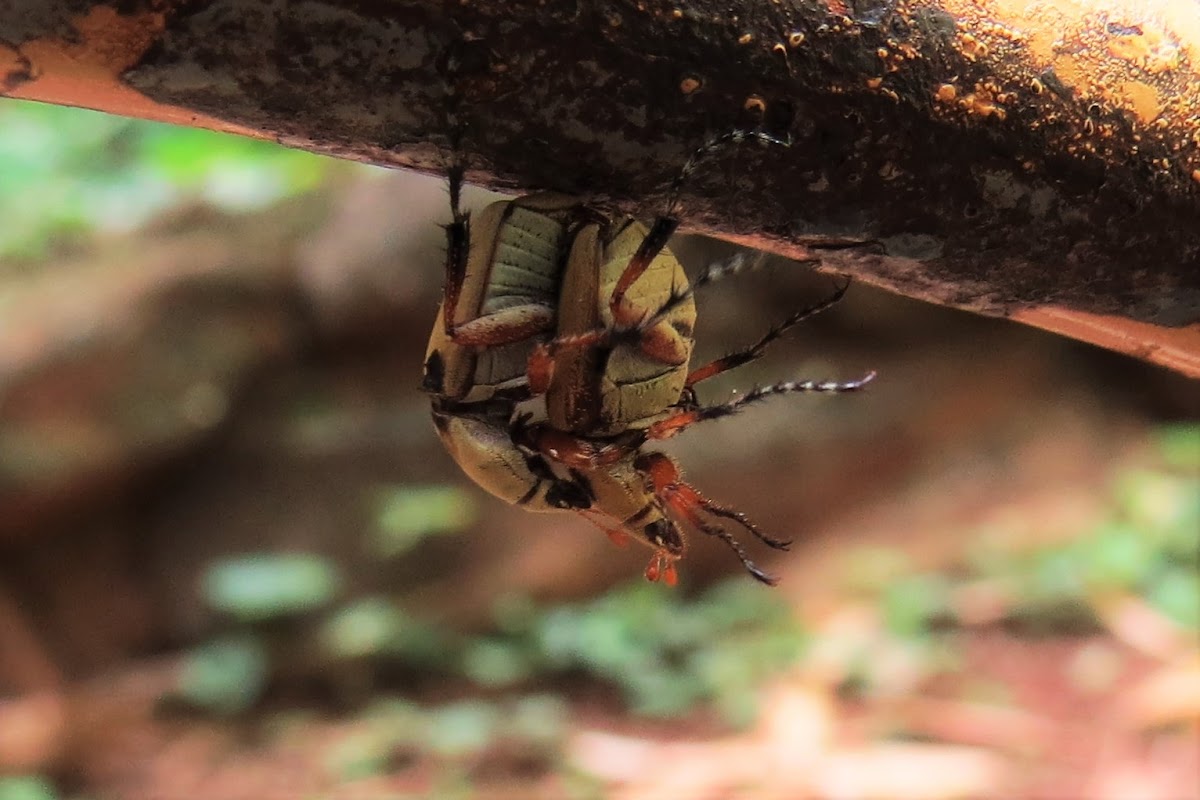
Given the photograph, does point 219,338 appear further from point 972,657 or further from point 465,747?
point 972,657

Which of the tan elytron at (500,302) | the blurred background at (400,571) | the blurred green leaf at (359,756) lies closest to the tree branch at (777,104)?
the tan elytron at (500,302)

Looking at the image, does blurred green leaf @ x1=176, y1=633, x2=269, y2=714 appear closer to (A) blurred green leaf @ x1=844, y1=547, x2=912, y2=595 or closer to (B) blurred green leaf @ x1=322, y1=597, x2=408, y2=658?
(B) blurred green leaf @ x1=322, y1=597, x2=408, y2=658

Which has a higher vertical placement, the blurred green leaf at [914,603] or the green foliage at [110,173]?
the green foliage at [110,173]

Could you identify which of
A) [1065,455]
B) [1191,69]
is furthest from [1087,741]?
[1191,69]

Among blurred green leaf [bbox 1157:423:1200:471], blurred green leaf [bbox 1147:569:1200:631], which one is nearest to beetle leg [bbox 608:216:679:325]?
blurred green leaf [bbox 1147:569:1200:631]

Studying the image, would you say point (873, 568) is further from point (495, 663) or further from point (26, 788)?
point (26, 788)

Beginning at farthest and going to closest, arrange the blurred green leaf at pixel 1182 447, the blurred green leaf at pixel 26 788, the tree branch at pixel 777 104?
1. the blurred green leaf at pixel 1182 447
2. the blurred green leaf at pixel 26 788
3. the tree branch at pixel 777 104

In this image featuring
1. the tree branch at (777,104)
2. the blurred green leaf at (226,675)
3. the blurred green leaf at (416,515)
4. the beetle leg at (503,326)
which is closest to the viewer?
the tree branch at (777,104)

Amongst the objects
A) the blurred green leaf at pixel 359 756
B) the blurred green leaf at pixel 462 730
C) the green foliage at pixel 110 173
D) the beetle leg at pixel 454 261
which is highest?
the beetle leg at pixel 454 261

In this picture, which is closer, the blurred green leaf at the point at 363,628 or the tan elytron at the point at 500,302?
the tan elytron at the point at 500,302

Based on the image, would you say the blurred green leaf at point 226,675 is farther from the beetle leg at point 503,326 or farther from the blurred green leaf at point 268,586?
the beetle leg at point 503,326
